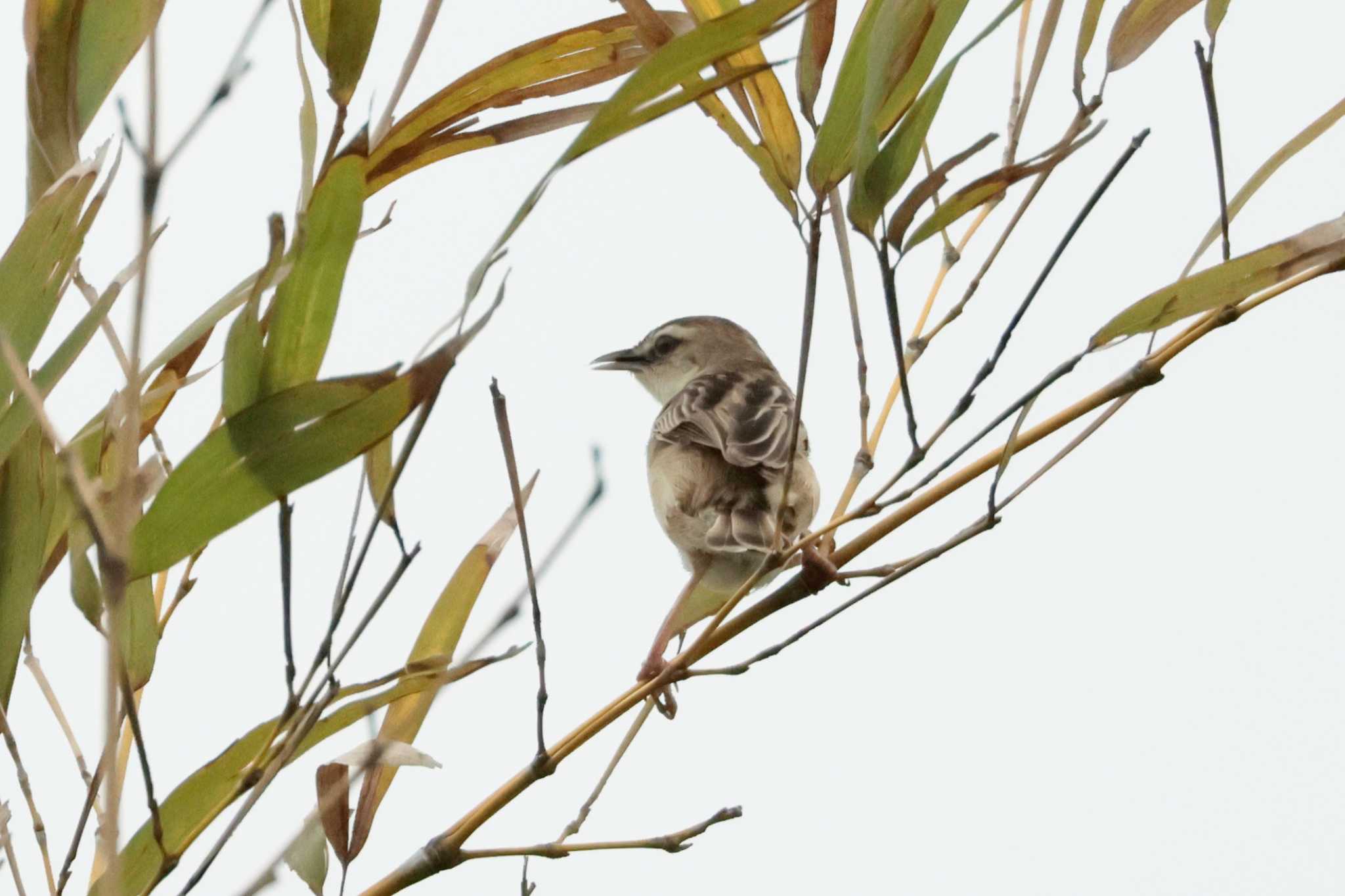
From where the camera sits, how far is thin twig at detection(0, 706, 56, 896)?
133cm

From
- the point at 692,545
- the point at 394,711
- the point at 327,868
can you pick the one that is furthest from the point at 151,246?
the point at 692,545

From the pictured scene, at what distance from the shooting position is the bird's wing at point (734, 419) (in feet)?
11.7

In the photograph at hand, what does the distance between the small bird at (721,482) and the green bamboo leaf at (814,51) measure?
1057 millimetres

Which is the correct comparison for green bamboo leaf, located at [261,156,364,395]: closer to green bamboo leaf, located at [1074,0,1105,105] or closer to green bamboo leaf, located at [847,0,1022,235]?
green bamboo leaf, located at [847,0,1022,235]

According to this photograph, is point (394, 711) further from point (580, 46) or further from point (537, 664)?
point (580, 46)

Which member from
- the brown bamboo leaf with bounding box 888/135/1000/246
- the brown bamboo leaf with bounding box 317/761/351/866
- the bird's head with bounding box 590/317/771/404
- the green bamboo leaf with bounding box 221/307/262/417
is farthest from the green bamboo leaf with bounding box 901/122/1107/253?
the bird's head with bounding box 590/317/771/404

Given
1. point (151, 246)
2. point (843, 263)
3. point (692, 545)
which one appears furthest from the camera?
point (692, 545)

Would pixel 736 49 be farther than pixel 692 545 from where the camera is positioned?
No

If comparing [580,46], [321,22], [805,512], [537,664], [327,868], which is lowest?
[327,868]

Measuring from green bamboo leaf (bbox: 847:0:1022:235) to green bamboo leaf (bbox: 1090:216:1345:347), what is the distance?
0.97 feet

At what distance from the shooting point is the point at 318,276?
1.30 m

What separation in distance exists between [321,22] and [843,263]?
647 millimetres

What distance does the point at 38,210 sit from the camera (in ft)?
4.91

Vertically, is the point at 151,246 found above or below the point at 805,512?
below
